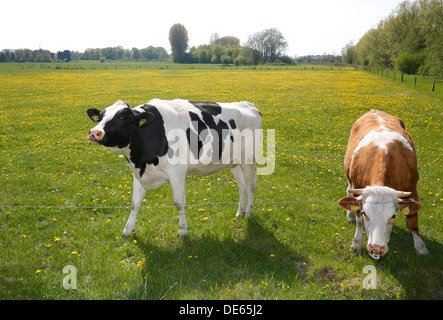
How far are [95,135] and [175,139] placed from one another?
144 cm

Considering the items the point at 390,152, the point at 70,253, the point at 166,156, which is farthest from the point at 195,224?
the point at 390,152

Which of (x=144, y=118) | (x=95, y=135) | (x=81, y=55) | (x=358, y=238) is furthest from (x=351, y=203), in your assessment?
(x=81, y=55)

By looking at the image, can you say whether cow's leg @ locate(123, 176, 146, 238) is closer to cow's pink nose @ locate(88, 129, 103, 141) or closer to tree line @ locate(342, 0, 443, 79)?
cow's pink nose @ locate(88, 129, 103, 141)

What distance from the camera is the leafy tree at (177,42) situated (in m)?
139

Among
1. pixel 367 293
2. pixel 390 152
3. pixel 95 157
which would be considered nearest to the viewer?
pixel 367 293

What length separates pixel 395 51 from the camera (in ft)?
197

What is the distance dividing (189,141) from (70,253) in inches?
112

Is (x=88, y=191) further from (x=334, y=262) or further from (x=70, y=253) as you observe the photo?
(x=334, y=262)
